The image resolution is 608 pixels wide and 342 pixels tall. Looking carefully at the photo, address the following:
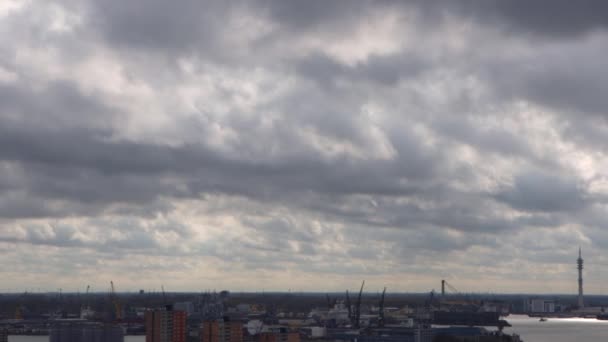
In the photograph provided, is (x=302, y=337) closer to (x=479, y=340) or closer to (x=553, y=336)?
(x=479, y=340)

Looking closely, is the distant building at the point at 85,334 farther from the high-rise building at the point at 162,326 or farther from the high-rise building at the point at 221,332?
the high-rise building at the point at 221,332

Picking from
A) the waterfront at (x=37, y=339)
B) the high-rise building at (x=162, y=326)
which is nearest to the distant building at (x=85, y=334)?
the waterfront at (x=37, y=339)

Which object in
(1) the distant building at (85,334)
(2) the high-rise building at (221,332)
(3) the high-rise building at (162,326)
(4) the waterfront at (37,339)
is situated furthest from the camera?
(4) the waterfront at (37,339)

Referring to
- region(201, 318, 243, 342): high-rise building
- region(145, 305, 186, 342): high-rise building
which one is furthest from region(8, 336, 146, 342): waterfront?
region(201, 318, 243, 342): high-rise building

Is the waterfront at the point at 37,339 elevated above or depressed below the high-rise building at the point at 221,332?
below

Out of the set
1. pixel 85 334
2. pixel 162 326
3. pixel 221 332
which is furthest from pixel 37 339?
pixel 221 332

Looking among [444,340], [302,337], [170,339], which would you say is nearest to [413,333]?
[444,340]

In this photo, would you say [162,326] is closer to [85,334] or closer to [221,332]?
[221,332]
